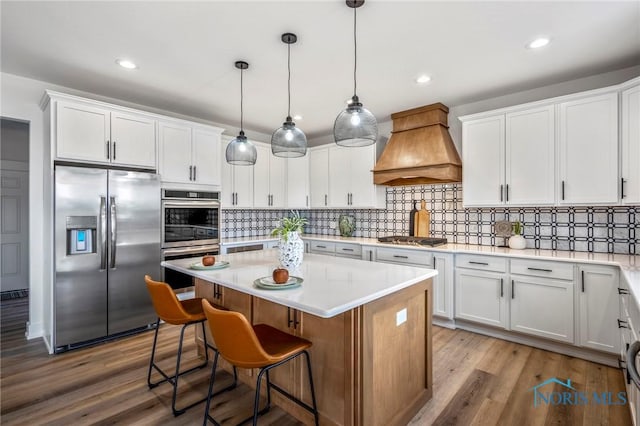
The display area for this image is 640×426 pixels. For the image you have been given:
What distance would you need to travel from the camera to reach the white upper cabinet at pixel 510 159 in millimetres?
3207

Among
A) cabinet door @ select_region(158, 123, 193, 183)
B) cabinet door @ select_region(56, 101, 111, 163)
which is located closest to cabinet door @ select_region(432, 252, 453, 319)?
cabinet door @ select_region(158, 123, 193, 183)

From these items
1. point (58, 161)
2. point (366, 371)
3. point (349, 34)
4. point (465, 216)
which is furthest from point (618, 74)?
point (58, 161)

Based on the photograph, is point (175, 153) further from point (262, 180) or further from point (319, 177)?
point (319, 177)

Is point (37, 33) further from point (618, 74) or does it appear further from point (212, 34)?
point (618, 74)

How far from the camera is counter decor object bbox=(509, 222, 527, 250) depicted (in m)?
3.46

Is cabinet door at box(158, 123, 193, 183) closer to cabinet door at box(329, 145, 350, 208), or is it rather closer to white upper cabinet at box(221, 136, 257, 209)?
white upper cabinet at box(221, 136, 257, 209)

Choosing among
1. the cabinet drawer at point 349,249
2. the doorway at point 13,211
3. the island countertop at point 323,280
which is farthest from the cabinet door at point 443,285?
A: the doorway at point 13,211

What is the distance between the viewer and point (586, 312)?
2773mm

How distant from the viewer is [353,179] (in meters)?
4.86

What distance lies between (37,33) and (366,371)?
3361 mm

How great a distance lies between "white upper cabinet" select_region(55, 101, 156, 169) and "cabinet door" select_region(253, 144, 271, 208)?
A: 5.58 ft

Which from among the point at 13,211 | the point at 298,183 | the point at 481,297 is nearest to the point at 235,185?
the point at 298,183

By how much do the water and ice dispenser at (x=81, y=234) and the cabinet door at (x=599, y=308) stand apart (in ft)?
15.3

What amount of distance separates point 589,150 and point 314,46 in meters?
2.73
